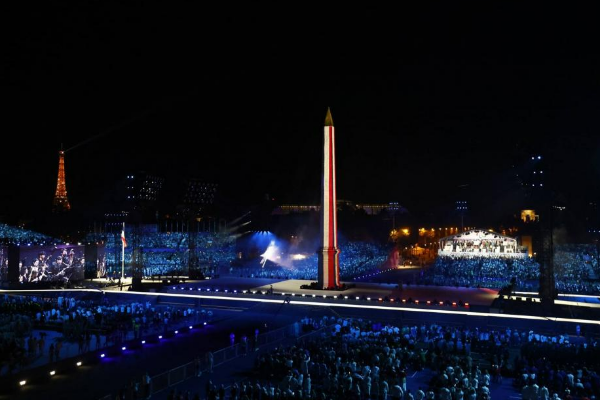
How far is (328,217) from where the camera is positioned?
101ft

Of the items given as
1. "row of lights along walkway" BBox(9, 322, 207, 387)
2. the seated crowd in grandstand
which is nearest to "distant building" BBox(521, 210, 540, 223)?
the seated crowd in grandstand

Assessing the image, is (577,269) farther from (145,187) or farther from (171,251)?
(145,187)

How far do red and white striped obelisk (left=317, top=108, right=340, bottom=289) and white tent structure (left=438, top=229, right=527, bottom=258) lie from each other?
2918 cm

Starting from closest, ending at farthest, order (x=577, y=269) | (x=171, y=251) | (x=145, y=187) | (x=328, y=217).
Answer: (x=328, y=217) < (x=577, y=269) < (x=171, y=251) < (x=145, y=187)

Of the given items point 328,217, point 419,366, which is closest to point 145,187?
point 328,217

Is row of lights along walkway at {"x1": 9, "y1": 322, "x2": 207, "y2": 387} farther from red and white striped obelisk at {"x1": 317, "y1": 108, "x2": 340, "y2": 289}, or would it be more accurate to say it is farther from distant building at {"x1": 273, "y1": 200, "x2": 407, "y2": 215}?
distant building at {"x1": 273, "y1": 200, "x2": 407, "y2": 215}

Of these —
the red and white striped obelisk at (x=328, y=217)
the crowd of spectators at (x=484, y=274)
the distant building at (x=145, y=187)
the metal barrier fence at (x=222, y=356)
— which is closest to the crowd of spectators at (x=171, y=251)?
the distant building at (x=145, y=187)

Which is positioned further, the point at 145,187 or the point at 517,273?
the point at 145,187

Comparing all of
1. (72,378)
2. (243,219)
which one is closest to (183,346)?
(72,378)

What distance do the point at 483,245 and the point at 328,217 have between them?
32.4 meters

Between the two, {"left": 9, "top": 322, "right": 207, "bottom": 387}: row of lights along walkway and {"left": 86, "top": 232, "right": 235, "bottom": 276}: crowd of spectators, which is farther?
{"left": 86, "top": 232, "right": 235, "bottom": 276}: crowd of spectators

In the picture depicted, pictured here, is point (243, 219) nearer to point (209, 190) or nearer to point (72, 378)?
point (209, 190)

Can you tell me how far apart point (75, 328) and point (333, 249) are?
603 inches

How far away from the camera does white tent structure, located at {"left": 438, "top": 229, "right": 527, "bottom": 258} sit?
55.7 meters
